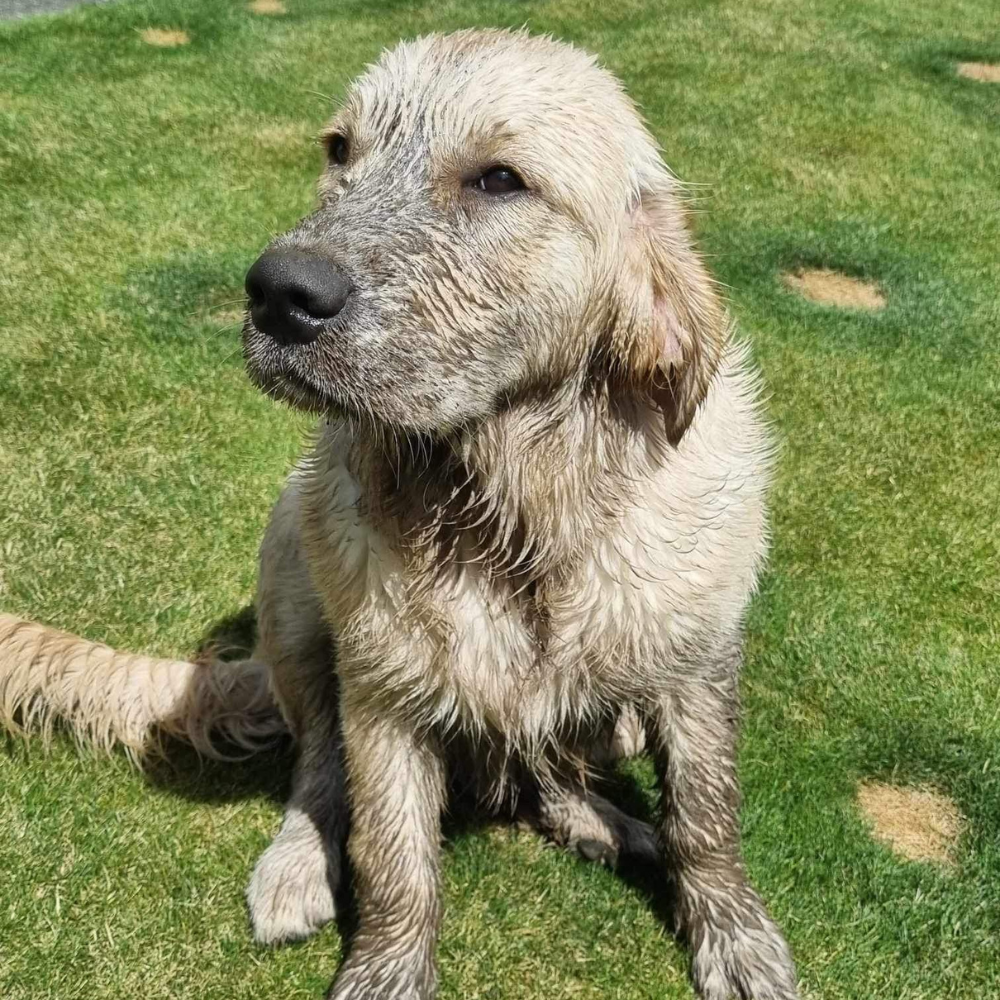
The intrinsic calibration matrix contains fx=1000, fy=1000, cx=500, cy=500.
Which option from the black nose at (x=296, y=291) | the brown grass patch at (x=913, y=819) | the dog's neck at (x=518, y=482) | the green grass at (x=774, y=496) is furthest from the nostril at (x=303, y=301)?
the brown grass patch at (x=913, y=819)

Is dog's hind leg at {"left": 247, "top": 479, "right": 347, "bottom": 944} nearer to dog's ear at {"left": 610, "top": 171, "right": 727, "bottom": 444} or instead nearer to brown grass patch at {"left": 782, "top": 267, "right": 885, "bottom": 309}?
dog's ear at {"left": 610, "top": 171, "right": 727, "bottom": 444}

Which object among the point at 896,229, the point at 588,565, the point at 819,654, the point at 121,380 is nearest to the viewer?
the point at 588,565

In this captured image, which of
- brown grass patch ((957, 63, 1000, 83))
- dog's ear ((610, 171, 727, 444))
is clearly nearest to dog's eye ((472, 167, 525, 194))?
dog's ear ((610, 171, 727, 444))

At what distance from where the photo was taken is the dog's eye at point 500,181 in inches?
81.4

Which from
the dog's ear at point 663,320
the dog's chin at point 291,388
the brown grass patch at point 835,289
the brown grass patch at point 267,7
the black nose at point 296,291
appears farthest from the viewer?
the brown grass patch at point 267,7

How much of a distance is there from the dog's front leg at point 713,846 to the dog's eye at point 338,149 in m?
1.52

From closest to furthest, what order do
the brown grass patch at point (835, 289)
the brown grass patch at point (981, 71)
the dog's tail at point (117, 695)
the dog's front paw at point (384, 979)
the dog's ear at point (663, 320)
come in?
the dog's ear at point (663, 320), the dog's front paw at point (384, 979), the dog's tail at point (117, 695), the brown grass patch at point (835, 289), the brown grass patch at point (981, 71)

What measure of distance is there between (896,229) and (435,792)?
528 centimetres

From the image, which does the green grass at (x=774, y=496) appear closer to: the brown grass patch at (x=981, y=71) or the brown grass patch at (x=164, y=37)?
the brown grass patch at (x=164, y=37)

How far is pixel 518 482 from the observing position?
2.26 metres

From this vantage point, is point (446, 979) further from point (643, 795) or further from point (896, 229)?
point (896, 229)

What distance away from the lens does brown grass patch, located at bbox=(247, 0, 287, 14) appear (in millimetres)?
10086

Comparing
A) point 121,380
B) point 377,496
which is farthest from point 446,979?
point 121,380

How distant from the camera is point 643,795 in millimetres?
3135
